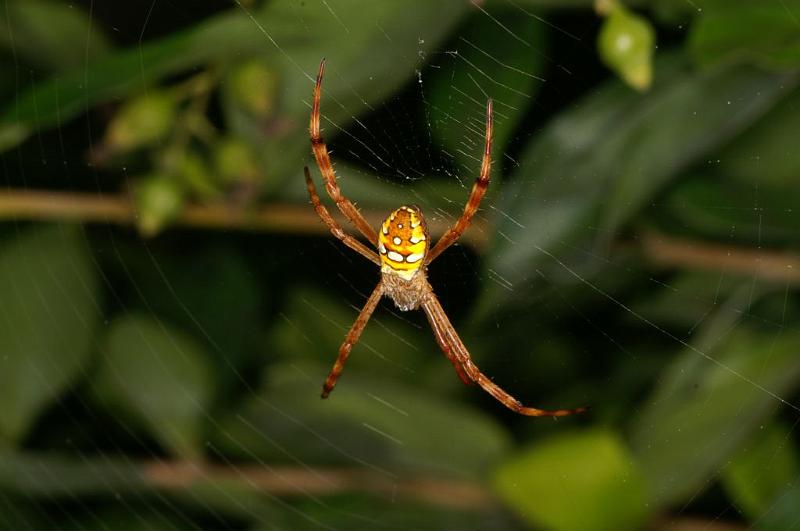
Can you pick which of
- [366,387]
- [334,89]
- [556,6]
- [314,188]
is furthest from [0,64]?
[556,6]

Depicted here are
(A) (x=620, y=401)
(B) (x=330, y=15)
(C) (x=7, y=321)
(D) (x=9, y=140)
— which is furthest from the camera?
(C) (x=7, y=321)

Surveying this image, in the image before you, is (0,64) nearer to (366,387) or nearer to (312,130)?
(312,130)

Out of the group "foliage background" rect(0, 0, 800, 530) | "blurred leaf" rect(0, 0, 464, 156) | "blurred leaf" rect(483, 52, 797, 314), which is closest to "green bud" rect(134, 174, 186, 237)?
"foliage background" rect(0, 0, 800, 530)

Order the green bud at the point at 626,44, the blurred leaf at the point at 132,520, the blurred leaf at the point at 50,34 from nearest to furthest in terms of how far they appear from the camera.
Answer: the green bud at the point at 626,44 < the blurred leaf at the point at 50,34 < the blurred leaf at the point at 132,520

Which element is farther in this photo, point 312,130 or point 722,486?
point 722,486

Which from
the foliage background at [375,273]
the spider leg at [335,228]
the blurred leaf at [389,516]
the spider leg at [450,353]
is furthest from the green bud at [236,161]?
the blurred leaf at [389,516]

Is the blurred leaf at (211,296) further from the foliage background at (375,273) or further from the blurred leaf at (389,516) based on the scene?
the blurred leaf at (389,516)
